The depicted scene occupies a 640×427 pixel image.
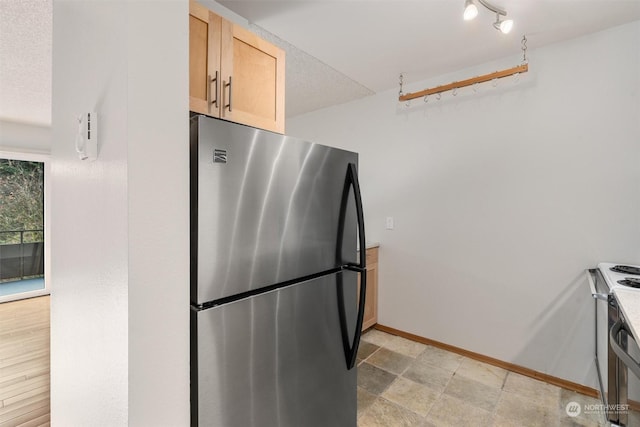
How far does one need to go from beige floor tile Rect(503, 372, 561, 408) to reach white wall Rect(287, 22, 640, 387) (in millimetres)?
106

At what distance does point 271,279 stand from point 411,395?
157 cm

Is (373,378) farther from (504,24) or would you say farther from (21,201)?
(21,201)

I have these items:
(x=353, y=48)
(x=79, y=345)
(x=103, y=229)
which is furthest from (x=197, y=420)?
(x=353, y=48)

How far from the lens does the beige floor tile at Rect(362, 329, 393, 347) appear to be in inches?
108

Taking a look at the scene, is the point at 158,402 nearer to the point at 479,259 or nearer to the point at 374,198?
the point at 479,259

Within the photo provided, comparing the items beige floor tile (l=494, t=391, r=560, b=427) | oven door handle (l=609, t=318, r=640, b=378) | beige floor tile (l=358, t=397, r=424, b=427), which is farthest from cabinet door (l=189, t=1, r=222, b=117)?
beige floor tile (l=494, t=391, r=560, b=427)

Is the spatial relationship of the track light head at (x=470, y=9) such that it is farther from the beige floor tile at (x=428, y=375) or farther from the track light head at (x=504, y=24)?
the beige floor tile at (x=428, y=375)

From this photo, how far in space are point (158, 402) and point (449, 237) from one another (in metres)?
2.38

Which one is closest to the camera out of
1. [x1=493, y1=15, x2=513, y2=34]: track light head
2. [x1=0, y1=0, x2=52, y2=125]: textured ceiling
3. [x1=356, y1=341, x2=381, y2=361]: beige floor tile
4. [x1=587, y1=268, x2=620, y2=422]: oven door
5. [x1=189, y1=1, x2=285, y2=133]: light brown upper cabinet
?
[x1=189, y1=1, x2=285, y2=133]: light brown upper cabinet

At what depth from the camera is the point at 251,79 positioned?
1.45 meters

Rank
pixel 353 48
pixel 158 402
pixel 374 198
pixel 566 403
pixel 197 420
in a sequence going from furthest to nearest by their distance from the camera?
pixel 374 198 < pixel 353 48 < pixel 566 403 < pixel 197 420 < pixel 158 402

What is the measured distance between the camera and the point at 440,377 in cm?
219

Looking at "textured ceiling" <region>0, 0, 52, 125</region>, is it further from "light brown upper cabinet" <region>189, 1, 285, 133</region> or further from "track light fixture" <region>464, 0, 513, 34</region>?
"track light fixture" <region>464, 0, 513, 34</region>

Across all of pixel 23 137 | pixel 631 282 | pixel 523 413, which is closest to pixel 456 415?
pixel 523 413
